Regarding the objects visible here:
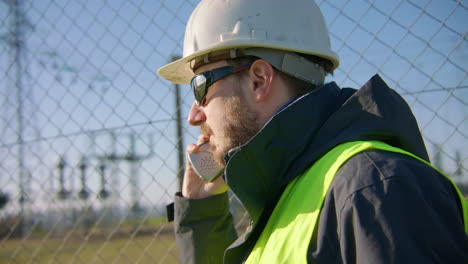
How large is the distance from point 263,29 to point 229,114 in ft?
1.20

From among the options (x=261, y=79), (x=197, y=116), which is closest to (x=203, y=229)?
(x=197, y=116)

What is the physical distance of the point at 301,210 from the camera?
1146 millimetres

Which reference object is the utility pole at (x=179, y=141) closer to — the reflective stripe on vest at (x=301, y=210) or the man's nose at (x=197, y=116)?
the man's nose at (x=197, y=116)

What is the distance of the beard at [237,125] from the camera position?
5.18 feet

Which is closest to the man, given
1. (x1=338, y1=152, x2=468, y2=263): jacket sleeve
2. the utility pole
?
(x1=338, y1=152, x2=468, y2=263): jacket sleeve

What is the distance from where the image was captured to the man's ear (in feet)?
5.15

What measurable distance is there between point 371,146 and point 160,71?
144 cm

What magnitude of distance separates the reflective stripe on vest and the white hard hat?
52cm

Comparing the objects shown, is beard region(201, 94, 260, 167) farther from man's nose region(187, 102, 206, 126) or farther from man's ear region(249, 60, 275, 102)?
man's nose region(187, 102, 206, 126)

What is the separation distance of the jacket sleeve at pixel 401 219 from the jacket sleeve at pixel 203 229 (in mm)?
1222

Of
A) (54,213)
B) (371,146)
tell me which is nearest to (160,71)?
(371,146)

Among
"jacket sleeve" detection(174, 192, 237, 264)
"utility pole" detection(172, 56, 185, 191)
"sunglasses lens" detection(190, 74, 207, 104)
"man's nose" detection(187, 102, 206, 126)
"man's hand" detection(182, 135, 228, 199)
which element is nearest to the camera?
"sunglasses lens" detection(190, 74, 207, 104)

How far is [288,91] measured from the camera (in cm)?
160

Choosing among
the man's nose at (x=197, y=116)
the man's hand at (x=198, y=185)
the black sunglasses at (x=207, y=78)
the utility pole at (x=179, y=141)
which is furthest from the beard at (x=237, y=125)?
the utility pole at (x=179, y=141)
